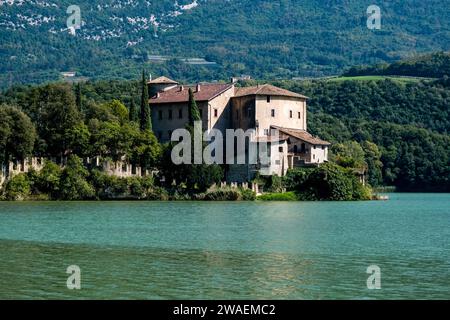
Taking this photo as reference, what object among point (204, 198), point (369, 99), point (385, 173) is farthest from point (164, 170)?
point (369, 99)

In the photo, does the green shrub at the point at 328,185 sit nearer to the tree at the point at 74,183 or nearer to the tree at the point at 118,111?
the tree at the point at 74,183

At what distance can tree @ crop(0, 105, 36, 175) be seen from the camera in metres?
58.6

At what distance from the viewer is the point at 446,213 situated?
4928 cm

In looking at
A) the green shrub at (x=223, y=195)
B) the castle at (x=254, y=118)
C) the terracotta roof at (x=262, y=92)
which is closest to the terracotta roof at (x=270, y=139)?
the castle at (x=254, y=118)

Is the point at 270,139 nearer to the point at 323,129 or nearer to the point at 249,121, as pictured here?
the point at 249,121

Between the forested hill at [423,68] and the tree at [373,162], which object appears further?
the forested hill at [423,68]

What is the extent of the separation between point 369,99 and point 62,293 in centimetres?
9473

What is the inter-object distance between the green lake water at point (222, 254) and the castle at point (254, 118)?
64.1 ft

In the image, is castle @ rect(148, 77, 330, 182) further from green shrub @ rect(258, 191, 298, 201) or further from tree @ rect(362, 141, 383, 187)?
tree @ rect(362, 141, 383, 187)

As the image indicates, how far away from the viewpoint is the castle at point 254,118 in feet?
217

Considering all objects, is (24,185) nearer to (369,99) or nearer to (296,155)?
(296,155)

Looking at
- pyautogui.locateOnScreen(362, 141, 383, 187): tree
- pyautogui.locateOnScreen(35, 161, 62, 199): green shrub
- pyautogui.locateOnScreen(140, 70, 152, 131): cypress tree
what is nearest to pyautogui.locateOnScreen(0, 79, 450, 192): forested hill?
pyautogui.locateOnScreen(362, 141, 383, 187): tree

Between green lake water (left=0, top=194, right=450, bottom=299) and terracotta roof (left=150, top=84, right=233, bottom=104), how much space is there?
25700 millimetres

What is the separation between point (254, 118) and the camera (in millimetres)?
69438
